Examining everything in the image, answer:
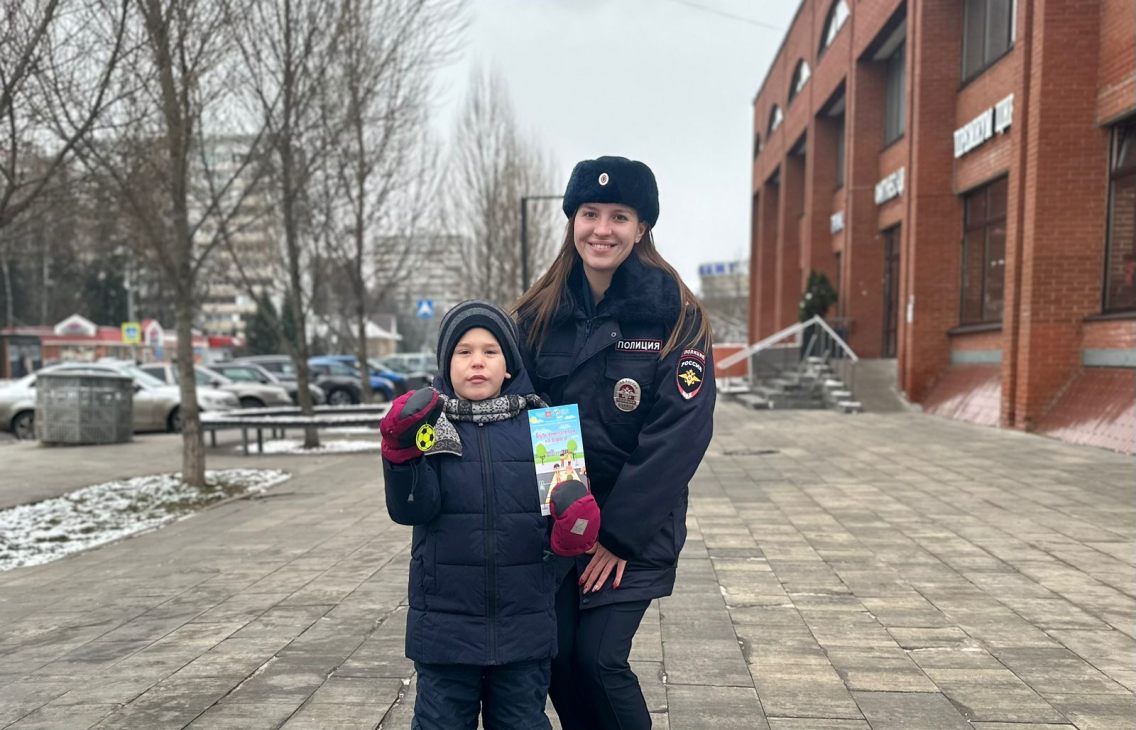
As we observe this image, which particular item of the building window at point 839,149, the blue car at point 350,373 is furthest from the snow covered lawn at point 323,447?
the building window at point 839,149

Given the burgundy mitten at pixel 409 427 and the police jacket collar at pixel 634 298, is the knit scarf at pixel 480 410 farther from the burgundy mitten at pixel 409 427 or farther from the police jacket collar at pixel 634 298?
the police jacket collar at pixel 634 298

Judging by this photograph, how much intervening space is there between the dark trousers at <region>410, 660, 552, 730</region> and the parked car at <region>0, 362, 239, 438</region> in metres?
15.4

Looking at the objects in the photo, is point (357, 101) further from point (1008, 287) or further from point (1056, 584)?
point (1056, 584)

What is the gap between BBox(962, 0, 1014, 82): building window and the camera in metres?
13.9

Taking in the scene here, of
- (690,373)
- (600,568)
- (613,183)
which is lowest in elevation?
(600,568)

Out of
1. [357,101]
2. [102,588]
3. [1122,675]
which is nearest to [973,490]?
[1122,675]

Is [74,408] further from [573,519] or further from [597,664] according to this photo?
[573,519]

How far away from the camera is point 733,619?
4.27 metres

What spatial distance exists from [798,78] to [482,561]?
1169 inches

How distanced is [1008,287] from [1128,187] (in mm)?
2086

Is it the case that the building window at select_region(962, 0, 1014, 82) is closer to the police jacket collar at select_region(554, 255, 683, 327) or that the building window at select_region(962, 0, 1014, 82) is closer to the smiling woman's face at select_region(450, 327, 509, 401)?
the police jacket collar at select_region(554, 255, 683, 327)

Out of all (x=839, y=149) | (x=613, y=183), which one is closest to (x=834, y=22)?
(x=839, y=149)

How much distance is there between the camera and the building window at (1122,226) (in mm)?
10617

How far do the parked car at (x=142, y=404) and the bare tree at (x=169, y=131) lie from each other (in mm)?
7791
